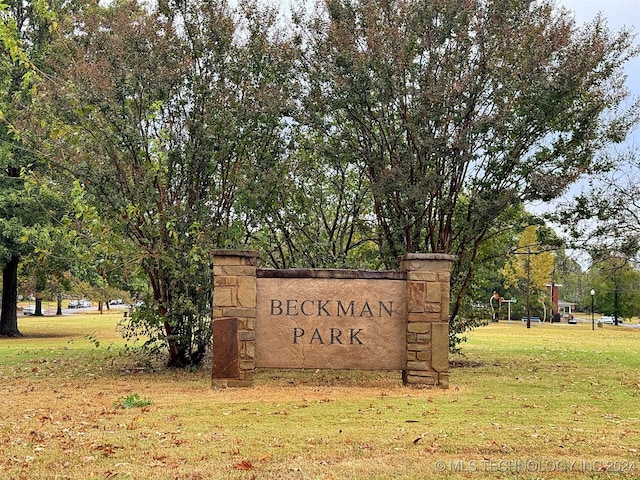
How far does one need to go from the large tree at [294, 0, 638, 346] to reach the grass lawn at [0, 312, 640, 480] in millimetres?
3331

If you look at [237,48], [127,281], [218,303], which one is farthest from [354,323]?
[237,48]

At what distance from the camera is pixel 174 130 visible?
11.8m

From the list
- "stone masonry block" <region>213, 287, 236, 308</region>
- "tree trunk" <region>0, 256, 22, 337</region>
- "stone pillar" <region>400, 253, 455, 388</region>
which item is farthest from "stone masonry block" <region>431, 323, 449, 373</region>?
"tree trunk" <region>0, 256, 22, 337</region>

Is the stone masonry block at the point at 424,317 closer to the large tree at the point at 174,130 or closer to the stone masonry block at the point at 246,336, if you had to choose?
the stone masonry block at the point at 246,336

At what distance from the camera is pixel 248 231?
12.7 meters

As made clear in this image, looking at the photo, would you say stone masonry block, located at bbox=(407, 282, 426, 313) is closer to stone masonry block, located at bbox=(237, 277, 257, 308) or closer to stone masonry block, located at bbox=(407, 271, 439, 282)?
stone masonry block, located at bbox=(407, 271, 439, 282)

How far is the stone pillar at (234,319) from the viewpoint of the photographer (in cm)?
944

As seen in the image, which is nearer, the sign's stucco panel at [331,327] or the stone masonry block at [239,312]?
the stone masonry block at [239,312]

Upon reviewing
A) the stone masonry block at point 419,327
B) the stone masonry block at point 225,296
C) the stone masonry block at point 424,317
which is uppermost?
the stone masonry block at point 225,296

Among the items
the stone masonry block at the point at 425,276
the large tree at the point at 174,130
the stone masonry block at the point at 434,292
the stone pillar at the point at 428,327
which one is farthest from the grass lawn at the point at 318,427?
the large tree at the point at 174,130

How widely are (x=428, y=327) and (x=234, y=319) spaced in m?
2.70

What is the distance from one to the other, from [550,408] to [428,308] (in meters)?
2.16

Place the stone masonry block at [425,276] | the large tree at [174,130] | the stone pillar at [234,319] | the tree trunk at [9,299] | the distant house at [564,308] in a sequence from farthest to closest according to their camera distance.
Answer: the distant house at [564,308], the tree trunk at [9,299], the large tree at [174,130], the stone masonry block at [425,276], the stone pillar at [234,319]

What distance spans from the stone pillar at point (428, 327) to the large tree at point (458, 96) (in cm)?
220
